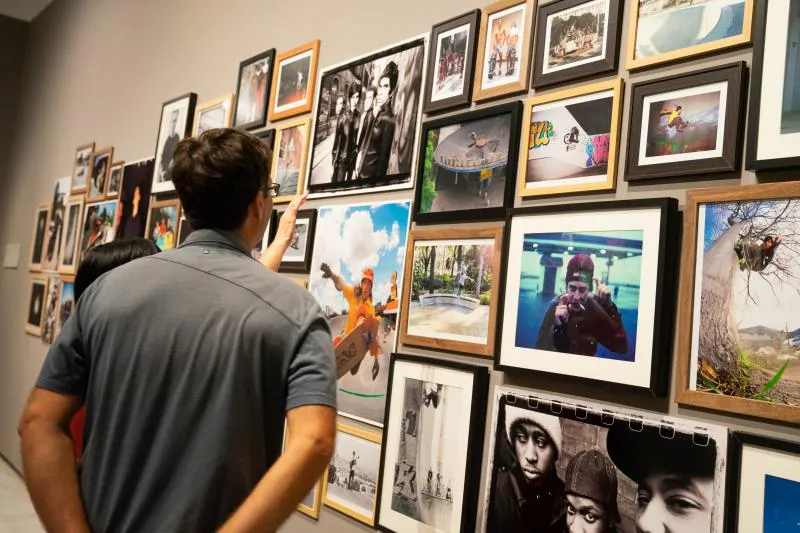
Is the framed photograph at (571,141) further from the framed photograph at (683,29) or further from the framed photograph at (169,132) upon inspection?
the framed photograph at (169,132)

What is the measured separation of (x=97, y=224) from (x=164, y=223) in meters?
0.98

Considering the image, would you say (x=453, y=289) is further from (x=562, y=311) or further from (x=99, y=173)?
(x=99, y=173)

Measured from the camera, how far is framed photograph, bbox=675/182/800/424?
3.81ft

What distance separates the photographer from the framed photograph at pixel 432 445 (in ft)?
5.38

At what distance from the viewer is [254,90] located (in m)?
2.73

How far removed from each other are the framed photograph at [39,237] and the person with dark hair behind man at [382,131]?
344cm

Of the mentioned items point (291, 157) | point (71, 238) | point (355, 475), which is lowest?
point (355, 475)

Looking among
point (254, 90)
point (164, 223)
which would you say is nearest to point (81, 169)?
point (164, 223)

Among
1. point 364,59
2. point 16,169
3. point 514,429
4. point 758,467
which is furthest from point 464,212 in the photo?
point 16,169

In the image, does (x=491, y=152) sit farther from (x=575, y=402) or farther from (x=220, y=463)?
(x=220, y=463)

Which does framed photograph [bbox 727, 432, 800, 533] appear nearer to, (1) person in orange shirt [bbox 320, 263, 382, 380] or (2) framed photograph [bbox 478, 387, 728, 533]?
(2) framed photograph [bbox 478, 387, 728, 533]

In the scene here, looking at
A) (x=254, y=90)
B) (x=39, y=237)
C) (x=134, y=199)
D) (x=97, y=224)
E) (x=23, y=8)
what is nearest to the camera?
(x=254, y=90)

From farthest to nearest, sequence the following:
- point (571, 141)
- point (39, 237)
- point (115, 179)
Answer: point (39, 237) → point (115, 179) → point (571, 141)

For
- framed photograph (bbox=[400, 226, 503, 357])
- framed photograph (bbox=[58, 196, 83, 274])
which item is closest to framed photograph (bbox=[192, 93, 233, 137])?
framed photograph (bbox=[400, 226, 503, 357])
